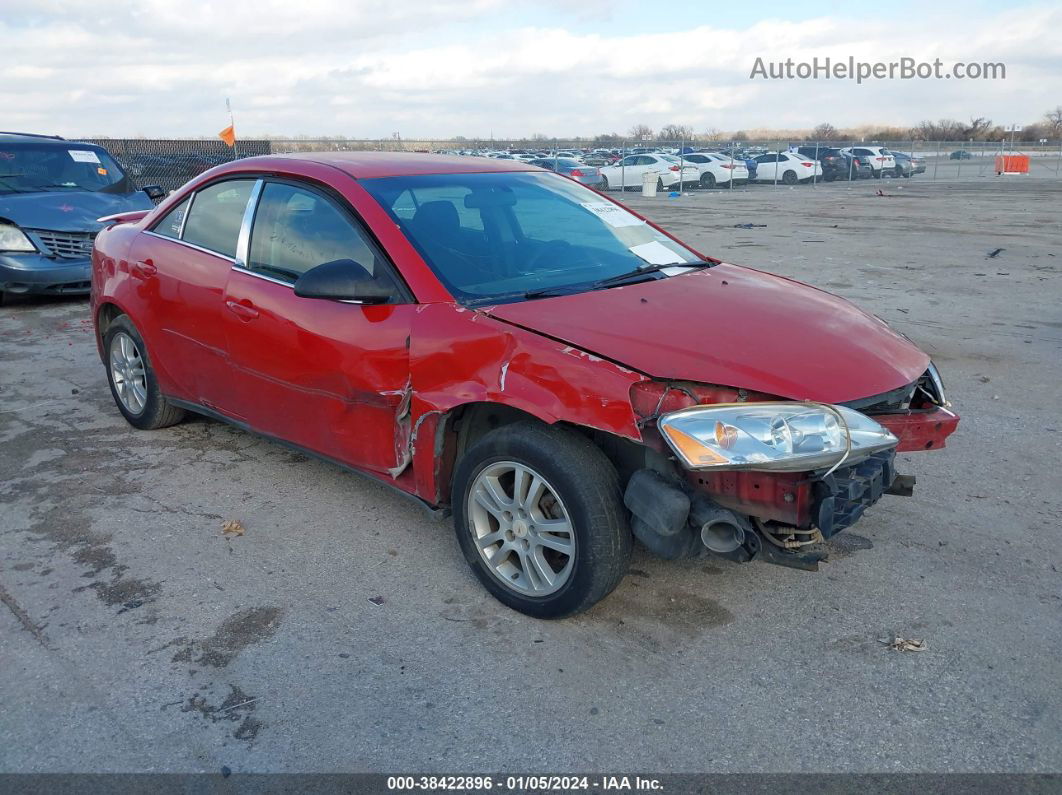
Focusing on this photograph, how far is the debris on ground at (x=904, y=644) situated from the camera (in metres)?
3.17

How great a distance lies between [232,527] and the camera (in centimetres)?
420

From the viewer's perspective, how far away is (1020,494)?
4465 mm

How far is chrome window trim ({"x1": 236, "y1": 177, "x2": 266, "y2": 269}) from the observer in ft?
14.3

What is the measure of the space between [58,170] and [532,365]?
9446 millimetres

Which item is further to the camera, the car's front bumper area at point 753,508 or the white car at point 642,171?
the white car at point 642,171

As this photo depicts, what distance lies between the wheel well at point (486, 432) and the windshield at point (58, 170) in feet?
28.0

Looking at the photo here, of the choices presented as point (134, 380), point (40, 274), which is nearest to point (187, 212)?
point (134, 380)

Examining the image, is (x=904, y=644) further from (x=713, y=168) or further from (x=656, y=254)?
(x=713, y=168)

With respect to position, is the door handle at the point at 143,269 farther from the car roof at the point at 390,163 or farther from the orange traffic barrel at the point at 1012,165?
the orange traffic barrel at the point at 1012,165

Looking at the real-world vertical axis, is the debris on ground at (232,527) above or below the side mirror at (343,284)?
below

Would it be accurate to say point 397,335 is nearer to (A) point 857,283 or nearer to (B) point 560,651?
(B) point 560,651

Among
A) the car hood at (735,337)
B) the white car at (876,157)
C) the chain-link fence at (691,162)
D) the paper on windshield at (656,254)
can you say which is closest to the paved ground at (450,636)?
the car hood at (735,337)

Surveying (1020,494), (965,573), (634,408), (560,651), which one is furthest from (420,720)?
(1020,494)

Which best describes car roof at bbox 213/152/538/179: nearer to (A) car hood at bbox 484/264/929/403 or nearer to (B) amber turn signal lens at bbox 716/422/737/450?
(A) car hood at bbox 484/264/929/403
